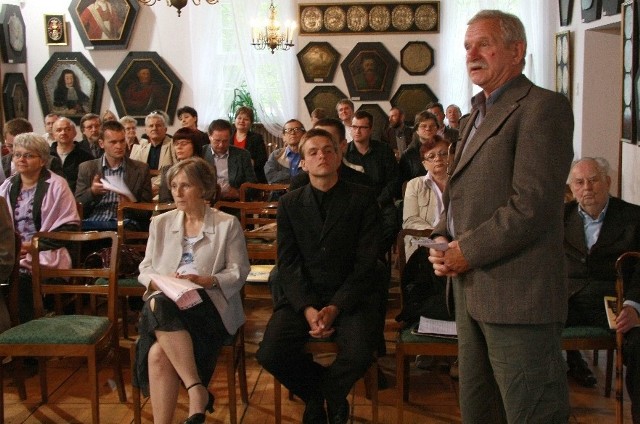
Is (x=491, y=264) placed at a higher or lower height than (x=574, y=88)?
lower

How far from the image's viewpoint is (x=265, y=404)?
4070 millimetres

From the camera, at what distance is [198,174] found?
12.6 feet

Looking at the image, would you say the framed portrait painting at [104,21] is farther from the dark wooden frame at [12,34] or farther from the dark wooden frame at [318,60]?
the dark wooden frame at [318,60]

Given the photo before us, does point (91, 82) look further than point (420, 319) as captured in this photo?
Yes

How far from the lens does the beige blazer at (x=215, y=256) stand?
3740 millimetres

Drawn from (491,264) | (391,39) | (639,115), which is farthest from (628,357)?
(391,39)

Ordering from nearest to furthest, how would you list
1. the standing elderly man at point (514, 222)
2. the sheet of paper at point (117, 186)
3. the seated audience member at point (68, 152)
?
the standing elderly man at point (514, 222)
the sheet of paper at point (117, 186)
the seated audience member at point (68, 152)

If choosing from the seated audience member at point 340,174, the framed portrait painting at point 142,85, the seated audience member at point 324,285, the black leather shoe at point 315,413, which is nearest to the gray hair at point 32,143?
the seated audience member at point 340,174

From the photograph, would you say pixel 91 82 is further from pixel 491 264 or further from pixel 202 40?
pixel 491 264

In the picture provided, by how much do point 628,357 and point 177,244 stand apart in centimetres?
232

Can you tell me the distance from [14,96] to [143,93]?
2032 millimetres

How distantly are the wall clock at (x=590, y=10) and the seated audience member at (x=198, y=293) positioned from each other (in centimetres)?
499

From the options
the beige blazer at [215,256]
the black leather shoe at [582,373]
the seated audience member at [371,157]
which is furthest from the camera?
the seated audience member at [371,157]

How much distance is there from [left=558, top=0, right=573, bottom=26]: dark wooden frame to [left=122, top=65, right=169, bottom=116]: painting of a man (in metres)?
6.64
